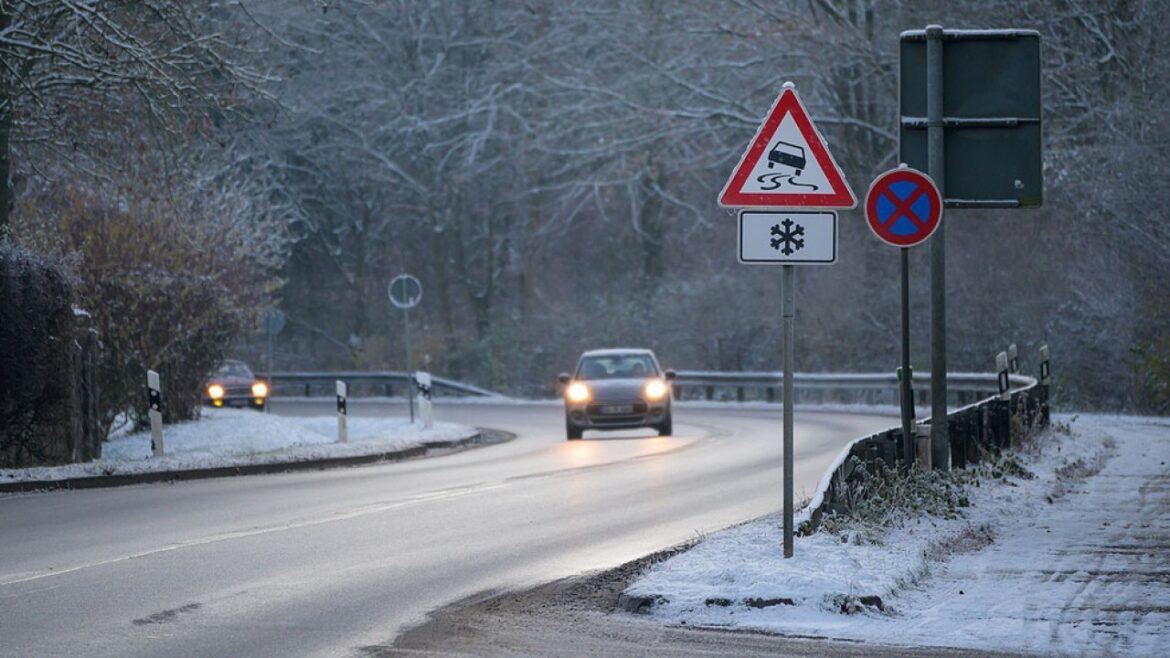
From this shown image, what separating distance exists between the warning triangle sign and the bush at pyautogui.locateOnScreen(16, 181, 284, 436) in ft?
52.8

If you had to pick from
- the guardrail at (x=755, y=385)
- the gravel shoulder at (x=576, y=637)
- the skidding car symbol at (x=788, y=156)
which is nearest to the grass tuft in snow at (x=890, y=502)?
the gravel shoulder at (x=576, y=637)

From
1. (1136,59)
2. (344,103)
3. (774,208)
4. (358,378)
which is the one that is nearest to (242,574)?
(774,208)

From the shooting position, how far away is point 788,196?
11.0m

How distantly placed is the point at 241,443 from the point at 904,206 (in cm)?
1532

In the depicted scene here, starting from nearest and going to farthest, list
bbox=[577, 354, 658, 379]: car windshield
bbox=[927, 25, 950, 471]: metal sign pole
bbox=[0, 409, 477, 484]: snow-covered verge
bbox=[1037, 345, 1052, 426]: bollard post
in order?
bbox=[927, 25, 950, 471]: metal sign pole
bbox=[0, 409, 477, 484]: snow-covered verge
bbox=[1037, 345, 1052, 426]: bollard post
bbox=[577, 354, 658, 379]: car windshield

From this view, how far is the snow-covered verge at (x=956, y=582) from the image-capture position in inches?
367

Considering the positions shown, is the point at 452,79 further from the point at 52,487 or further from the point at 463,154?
the point at 52,487

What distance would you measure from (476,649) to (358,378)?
4676cm

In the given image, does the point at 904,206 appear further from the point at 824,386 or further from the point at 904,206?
the point at 824,386

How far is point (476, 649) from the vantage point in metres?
8.98

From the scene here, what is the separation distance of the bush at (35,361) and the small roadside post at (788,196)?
40.5 feet

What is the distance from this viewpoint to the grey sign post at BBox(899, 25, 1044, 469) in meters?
16.2

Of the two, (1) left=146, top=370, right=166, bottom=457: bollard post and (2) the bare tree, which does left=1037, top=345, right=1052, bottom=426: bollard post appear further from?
(1) left=146, top=370, right=166, bottom=457: bollard post

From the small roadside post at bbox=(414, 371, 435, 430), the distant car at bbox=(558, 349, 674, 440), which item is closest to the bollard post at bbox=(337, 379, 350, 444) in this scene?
the small roadside post at bbox=(414, 371, 435, 430)
